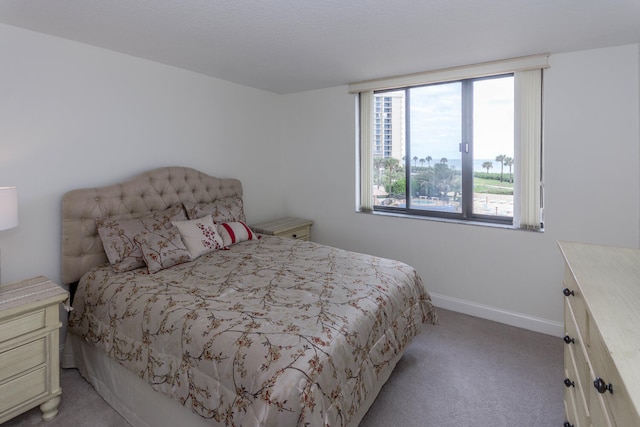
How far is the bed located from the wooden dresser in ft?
2.89

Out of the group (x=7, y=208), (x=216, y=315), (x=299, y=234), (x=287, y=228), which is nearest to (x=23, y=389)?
(x=7, y=208)

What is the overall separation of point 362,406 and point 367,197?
2419mm

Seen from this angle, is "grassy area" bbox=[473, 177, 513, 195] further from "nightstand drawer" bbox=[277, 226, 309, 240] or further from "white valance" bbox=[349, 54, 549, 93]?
"nightstand drawer" bbox=[277, 226, 309, 240]

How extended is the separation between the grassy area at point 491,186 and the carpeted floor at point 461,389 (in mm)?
1278

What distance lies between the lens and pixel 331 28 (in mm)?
2229

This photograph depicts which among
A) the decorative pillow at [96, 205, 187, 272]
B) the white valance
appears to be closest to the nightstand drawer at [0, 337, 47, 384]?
the decorative pillow at [96, 205, 187, 272]

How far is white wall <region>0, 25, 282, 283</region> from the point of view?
2.25 m

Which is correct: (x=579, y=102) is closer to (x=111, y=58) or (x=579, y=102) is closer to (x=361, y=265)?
(x=361, y=265)

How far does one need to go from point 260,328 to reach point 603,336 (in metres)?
1.23

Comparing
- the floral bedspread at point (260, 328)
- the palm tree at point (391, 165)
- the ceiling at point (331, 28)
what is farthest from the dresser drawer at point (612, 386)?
the palm tree at point (391, 165)

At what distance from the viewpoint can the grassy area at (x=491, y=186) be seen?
3.14 meters

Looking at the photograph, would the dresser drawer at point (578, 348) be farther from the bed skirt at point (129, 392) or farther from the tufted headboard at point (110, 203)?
the tufted headboard at point (110, 203)

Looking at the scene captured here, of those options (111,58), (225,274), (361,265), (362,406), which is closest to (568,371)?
(362,406)

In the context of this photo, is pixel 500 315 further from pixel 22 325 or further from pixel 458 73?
pixel 22 325
